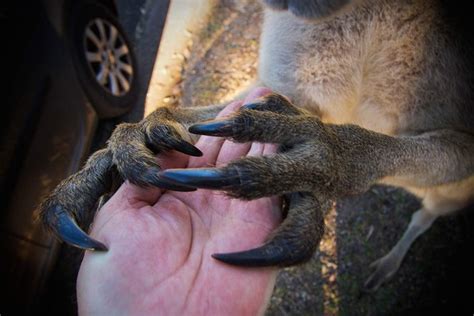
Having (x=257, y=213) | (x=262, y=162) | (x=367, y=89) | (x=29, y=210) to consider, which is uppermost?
(x=367, y=89)

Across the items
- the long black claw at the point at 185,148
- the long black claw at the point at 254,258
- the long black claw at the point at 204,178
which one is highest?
the long black claw at the point at 204,178

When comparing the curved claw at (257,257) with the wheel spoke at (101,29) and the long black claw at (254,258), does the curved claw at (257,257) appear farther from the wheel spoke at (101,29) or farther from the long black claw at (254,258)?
the wheel spoke at (101,29)

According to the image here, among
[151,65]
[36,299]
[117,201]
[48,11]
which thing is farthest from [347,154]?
[151,65]

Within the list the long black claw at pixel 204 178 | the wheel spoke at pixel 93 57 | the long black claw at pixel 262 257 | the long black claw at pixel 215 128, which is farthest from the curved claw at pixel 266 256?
the wheel spoke at pixel 93 57

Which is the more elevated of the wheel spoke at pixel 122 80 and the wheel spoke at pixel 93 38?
the wheel spoke at pixel 93 38

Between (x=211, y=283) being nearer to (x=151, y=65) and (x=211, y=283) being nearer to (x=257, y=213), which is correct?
(x=257, y=213)

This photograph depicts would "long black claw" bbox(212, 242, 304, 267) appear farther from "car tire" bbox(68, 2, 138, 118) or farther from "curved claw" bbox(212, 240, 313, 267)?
"car tire" bbox(68, 2, 138, 118)
